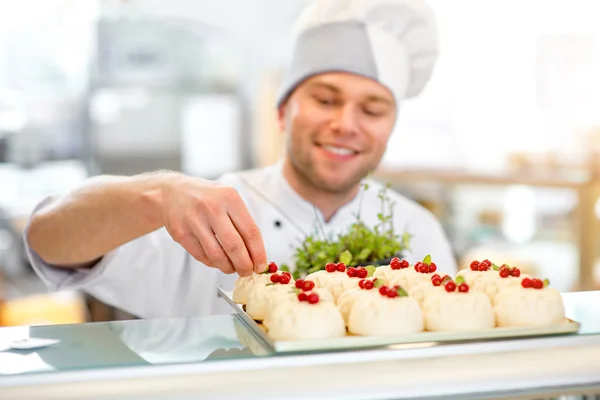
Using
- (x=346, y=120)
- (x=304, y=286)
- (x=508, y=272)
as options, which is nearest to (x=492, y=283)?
(x=508, y=272)

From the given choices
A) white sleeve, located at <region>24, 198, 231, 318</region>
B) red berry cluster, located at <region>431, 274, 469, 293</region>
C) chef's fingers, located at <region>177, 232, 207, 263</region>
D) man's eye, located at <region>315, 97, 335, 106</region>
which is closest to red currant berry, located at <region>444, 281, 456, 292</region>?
red berry cluster, located at <region>431, 274, 469, 293</region>

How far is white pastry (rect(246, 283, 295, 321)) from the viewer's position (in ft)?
3.82

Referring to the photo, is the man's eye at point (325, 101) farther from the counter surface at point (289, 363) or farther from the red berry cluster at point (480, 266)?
the counter surface at point (289, 363)

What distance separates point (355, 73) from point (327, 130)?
18 centimetres

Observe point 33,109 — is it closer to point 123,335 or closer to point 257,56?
point 257,56

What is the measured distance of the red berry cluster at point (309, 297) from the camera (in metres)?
1.10

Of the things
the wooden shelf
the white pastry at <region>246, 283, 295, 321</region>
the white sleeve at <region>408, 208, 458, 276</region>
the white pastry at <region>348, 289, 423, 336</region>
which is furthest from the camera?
the wooden shelf

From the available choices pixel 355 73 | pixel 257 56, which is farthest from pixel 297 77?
pixel 257 56

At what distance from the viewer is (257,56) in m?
6.93

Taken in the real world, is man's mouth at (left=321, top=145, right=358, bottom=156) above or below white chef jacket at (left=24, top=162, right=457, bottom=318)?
above

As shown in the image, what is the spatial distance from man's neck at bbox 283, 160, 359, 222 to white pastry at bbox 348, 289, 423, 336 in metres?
1.25

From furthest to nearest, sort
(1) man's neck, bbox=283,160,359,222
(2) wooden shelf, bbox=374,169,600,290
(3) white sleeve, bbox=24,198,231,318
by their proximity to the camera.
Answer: (2) wooden shelf, bbox=374,169,600,290 → (1) man's neck, bbox=283,160,359,222 → (3) white sleeve, bbox=24,198,231,318

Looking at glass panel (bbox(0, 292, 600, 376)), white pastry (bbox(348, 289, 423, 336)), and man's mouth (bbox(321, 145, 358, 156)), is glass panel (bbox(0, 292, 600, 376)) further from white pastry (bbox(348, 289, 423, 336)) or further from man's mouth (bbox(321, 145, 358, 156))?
man's mouth (bbox(321, 145, 358, 156))

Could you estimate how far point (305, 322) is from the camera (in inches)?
41.0
